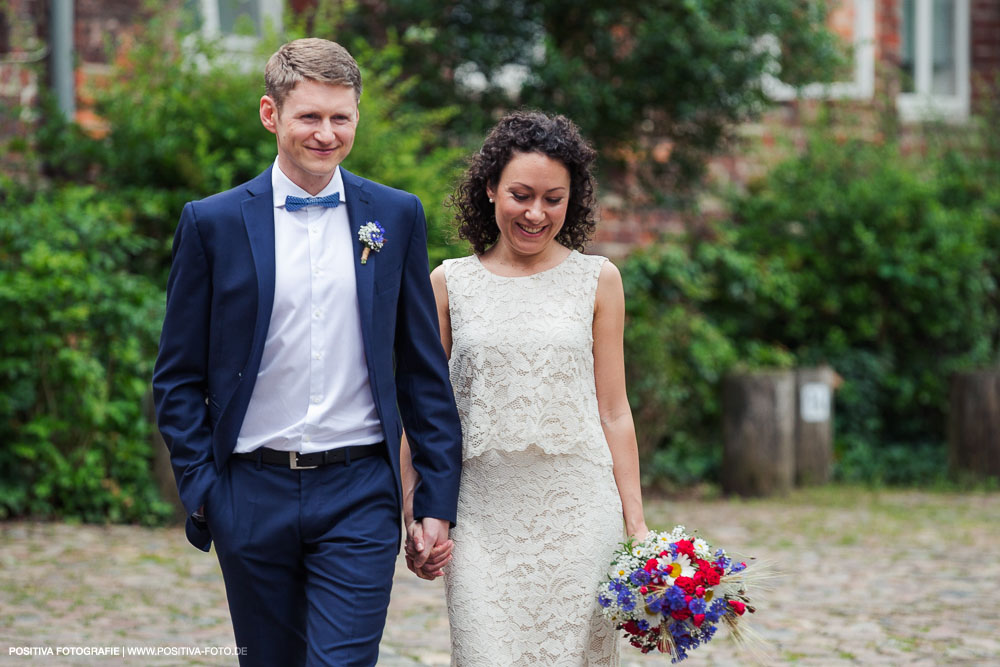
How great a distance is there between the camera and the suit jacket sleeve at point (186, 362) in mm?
2990

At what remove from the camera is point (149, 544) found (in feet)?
23.4

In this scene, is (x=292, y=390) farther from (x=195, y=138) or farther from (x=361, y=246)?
(x=195, y=138)

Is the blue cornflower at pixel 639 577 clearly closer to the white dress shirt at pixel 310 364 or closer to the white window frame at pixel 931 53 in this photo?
the white dress shirt at pixel 310 364

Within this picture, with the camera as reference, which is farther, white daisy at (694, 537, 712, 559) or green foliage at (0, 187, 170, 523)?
green foliage at (0, 187, 170, 523)

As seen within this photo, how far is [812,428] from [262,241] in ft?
25.6

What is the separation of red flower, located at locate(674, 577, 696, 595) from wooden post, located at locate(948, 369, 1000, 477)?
26.3 feet

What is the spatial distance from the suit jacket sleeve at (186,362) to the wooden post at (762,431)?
711 cm

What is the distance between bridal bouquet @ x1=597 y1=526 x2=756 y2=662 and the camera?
3.13 metres

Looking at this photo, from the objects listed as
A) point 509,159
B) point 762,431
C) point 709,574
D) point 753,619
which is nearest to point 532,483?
point 709,574

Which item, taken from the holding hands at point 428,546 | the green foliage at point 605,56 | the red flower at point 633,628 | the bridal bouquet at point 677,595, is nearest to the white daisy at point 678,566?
the bridal bouquet at point 677,595

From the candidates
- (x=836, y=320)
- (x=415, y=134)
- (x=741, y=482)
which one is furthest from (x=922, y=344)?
(x=415, y=134)

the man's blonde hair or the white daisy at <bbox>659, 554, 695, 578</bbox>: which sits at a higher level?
the man's blonde hair

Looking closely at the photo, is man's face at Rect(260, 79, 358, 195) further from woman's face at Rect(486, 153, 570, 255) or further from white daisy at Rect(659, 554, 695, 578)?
white daisy at Rect(659, 554, 695, 578)

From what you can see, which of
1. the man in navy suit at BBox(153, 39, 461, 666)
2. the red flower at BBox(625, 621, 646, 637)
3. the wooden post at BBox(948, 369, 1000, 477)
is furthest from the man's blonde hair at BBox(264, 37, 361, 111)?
the wooden post at BBox(948, 369, 1000, 477)
